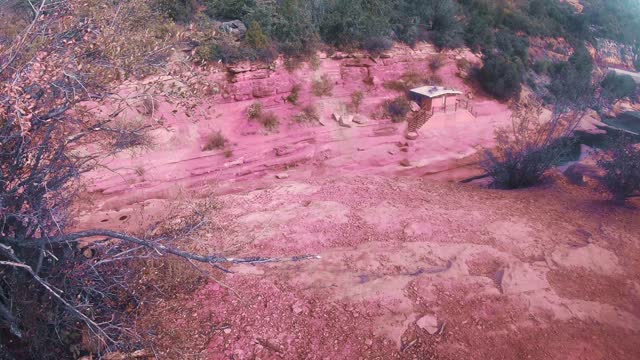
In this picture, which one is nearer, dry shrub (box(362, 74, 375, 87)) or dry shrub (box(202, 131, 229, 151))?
A: dry shrub (box(202, 131, 229, 151))

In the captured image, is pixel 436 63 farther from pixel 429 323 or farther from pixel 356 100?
pixel 429 323

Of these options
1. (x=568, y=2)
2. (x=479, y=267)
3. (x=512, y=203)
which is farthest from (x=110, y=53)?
(x=568, y=2)

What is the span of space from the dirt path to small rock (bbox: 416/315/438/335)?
17 millimetres

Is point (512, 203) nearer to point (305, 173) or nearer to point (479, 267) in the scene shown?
point (479, 267)

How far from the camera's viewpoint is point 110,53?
13.7 ft

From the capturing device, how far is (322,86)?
13.3m

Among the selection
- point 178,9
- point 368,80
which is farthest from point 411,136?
point 178,9

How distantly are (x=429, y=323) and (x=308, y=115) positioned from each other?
850cm

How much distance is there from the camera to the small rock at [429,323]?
16.2ft

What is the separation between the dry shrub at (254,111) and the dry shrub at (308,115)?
108cm

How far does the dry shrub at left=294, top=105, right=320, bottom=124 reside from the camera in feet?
40.7

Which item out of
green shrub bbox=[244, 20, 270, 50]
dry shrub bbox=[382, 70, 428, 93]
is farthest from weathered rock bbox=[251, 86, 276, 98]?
dry shrub bbox=[382, 70, 428, 93]

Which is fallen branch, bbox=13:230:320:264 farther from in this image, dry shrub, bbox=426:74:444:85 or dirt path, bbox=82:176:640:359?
dry shrub, bbox=426:74:444:85

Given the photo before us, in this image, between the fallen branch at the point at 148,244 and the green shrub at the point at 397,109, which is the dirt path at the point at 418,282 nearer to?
the fallen branch at the point at 148,244
